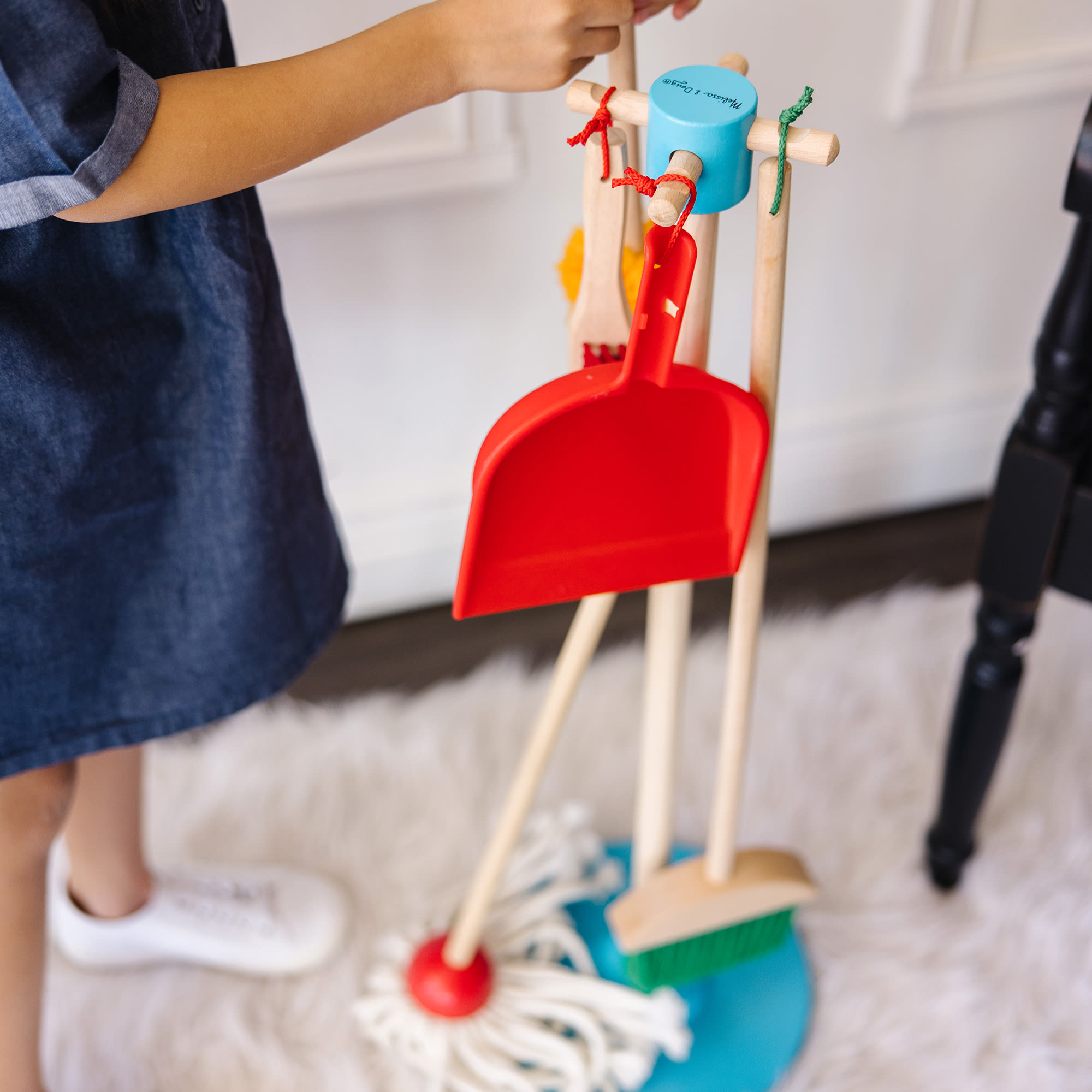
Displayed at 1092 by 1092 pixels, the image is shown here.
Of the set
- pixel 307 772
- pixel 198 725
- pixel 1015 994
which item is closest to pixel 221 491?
pixel 198 725

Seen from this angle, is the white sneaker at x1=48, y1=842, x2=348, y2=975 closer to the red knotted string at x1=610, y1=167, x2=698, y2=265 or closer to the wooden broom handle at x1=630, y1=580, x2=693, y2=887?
the wooden broom handle at x1=630, y1=580, x2=693, y2=887

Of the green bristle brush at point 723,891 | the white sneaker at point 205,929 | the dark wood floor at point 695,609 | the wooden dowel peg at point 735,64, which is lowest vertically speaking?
the dark wood floor at point 695,609

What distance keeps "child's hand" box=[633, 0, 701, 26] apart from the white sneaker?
744mm

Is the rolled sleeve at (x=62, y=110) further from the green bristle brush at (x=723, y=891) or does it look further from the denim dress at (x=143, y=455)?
the green bristle brush at (x=723, y=891)

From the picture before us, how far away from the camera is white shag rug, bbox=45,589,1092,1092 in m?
0.91

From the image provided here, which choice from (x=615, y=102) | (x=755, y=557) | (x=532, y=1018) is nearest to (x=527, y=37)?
(x=615, y=102)

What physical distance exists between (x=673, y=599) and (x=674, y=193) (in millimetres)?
312

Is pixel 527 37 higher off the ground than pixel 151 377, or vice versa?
pixel 527 37

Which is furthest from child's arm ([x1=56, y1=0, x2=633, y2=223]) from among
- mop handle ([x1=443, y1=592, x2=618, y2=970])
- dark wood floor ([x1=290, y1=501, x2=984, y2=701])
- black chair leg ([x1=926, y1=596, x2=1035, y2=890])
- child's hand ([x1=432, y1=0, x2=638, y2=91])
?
dark wood floor ([x1=290, y1=501, x2=984, y2=701])

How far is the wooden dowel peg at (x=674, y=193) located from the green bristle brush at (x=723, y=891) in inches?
9.9

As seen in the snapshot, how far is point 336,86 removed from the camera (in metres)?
0.55

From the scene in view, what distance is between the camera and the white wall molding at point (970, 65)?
3.39ft

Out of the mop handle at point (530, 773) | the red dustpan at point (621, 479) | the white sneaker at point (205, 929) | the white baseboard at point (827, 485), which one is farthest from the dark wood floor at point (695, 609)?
the red dustpan at point (621, 479)

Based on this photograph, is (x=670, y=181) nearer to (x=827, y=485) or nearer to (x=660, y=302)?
(x=660, y=302)
